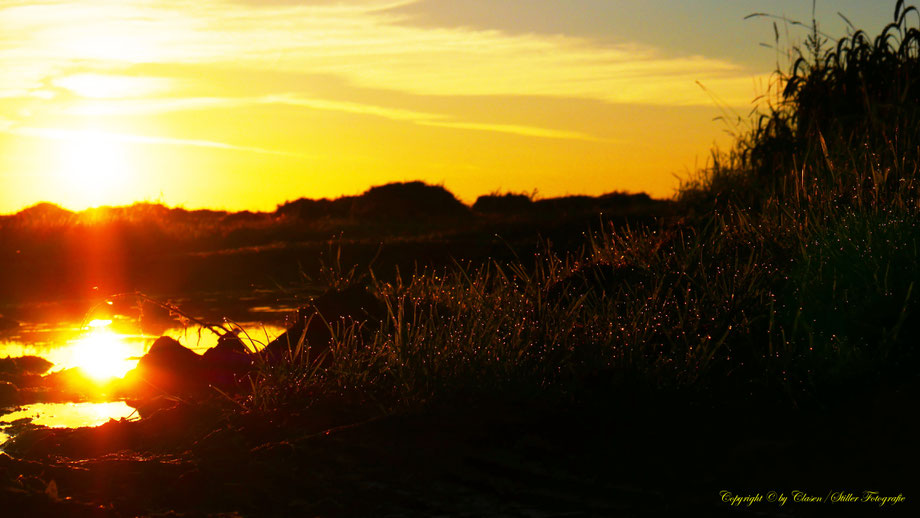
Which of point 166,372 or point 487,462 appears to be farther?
point 166,372

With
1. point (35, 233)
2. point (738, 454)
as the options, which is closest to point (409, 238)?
point (35, 233)

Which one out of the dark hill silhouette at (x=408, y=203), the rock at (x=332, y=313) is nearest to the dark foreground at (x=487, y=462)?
the rock at (x=332, y=313)

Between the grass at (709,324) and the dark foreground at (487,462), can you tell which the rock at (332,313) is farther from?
the dark foreground at (487,462)

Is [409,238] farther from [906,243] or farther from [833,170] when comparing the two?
[906,243]

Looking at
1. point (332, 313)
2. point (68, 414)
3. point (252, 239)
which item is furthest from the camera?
point (252, 239)

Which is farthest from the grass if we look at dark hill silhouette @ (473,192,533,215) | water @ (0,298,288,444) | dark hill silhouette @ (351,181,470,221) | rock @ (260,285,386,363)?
dark hill silhouette @ (473,192,533,215)

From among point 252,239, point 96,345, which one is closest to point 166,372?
point 96,345

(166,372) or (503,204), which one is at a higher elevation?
(503,204)

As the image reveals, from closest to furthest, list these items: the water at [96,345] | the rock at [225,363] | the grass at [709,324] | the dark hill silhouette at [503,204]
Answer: the grass at [709,324] < the water at [96,345] < the rock at [225,363] < the dark hill silhouette at [503,204]

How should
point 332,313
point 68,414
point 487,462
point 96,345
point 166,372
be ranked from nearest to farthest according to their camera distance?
point 487,462 < point 68,414 < point 166,372 < point 332,313 < point 96,345

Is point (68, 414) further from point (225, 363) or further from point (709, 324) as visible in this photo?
point (709, 324)

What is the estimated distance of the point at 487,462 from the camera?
3693mm

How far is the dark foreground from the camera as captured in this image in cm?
330

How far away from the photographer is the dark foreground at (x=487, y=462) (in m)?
3.30
